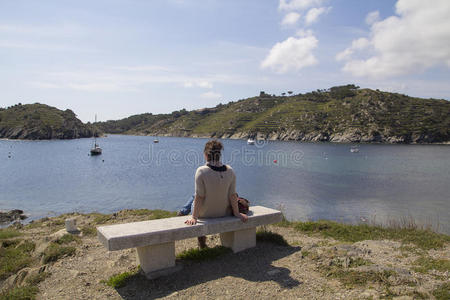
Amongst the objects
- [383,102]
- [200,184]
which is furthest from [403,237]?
[383,102]

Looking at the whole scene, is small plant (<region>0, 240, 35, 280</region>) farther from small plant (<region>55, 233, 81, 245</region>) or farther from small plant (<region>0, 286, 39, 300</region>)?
small plant (<region>0, 286, 39, 300</region>)

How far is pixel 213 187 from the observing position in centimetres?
625

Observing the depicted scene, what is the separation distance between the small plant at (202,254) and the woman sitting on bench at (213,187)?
784mm

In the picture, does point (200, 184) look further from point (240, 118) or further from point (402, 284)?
point (240, 118)

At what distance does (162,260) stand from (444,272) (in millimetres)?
5040

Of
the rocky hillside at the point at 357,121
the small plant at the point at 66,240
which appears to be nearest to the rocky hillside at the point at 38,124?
the rocky hillside at the point at 357,121

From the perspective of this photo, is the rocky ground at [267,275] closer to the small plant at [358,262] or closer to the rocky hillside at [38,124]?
the small plant at [358,262]

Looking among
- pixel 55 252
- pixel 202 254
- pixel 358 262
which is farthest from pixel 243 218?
pixel 55 252

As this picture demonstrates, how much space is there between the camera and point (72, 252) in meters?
7.20

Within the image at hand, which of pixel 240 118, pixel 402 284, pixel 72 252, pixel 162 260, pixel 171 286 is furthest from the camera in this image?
pixel 240 118

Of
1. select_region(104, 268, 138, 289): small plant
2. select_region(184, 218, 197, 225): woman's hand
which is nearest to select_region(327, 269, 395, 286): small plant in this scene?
select_region(184, 218, 197, 225): woman's hand

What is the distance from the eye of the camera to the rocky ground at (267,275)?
4.91 metres

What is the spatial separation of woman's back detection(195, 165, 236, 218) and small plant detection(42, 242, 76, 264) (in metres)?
3.28

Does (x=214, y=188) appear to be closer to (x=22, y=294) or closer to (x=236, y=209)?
(x=236, y=209)
